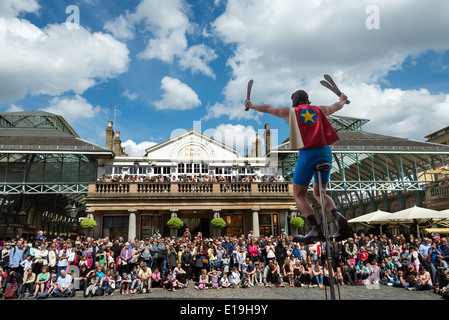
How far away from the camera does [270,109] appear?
5.54 meters

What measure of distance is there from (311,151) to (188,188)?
622 inches

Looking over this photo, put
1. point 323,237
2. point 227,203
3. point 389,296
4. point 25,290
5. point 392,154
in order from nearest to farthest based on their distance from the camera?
point 323,237, point 389,296, point 25,290, point 227,203, point 392,154

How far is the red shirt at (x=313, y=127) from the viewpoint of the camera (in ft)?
16.7

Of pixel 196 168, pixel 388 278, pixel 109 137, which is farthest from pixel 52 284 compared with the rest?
pixel 109 137

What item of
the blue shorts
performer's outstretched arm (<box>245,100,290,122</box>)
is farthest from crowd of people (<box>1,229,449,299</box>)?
performer's outstretched arm (<box>245,100,290,122</box>)

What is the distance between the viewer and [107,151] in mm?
23625

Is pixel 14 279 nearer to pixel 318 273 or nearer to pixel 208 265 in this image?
pixel 208 265

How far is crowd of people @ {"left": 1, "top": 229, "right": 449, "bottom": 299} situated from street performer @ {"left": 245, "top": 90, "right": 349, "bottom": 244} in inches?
238

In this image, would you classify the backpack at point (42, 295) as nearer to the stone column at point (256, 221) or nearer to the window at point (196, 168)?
the stone column at point (256, 221)

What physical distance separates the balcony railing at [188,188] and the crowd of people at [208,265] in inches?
257

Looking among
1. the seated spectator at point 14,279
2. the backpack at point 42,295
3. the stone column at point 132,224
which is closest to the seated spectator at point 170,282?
the backpack at point 42,295

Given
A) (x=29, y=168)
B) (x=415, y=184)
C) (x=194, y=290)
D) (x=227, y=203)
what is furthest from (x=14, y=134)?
(x=415, y=184)
